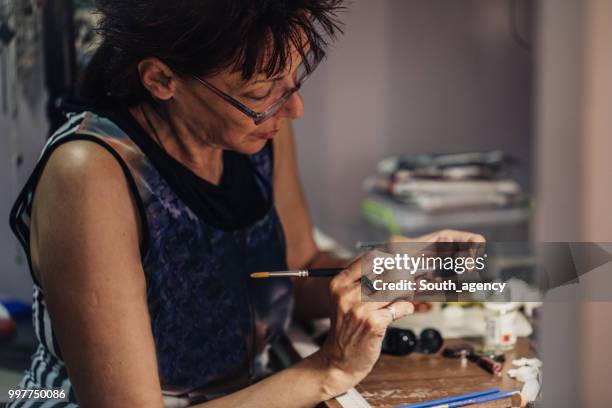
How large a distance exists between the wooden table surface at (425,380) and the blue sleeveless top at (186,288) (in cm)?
21

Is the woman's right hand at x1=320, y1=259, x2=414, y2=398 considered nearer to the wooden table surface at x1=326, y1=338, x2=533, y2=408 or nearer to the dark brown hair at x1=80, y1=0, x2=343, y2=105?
the wooden table surface at x1=326, y1=338, x2=533, y2=408

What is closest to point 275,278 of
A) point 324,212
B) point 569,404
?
point 569,404

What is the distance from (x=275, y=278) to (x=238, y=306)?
0.10 meters

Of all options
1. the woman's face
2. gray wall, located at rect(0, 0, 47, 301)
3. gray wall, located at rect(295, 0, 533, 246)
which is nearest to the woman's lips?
the woman's face

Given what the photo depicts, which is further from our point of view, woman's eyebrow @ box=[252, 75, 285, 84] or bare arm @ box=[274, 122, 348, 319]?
bare arm @ box=[274, 122, 348, 319]

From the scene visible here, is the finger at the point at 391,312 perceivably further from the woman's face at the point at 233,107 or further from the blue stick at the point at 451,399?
the woman's face at the point at 233,107

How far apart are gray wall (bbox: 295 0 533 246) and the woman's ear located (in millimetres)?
1650

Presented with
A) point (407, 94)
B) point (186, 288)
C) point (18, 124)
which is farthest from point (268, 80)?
point (407, 94)

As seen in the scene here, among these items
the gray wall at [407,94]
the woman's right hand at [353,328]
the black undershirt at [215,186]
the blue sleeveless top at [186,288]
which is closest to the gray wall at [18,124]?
the blue sleeveless top at [186,288]

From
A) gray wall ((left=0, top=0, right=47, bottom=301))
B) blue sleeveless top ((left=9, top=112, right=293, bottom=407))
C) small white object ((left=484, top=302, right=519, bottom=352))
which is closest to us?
blue sleeveless top ((left=9, top=112, right=293, bottom=407))

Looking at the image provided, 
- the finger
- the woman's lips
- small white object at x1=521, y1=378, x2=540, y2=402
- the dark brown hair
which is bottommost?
small white object at x1=521, y1=378, x2=540, y2=402

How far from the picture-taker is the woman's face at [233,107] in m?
1.03

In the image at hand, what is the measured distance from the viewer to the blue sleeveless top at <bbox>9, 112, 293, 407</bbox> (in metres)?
1.04

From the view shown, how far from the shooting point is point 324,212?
9.37ft
